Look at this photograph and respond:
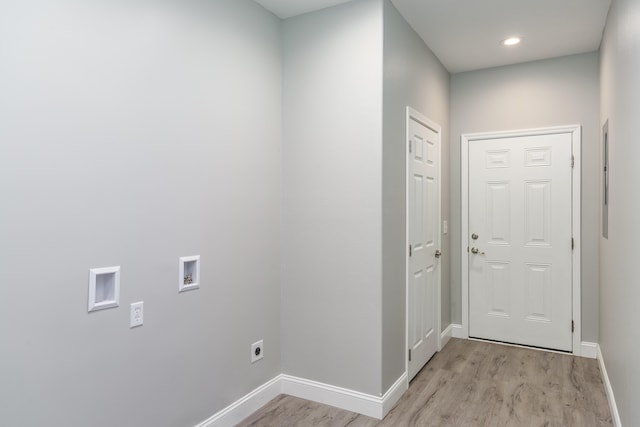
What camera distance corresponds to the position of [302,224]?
2840 mm

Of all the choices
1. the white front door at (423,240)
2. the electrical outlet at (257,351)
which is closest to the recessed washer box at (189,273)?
the electrical outlet at (257,351)

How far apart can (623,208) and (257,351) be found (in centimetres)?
229

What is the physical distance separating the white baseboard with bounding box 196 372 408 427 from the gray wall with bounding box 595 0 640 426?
4.13 ft

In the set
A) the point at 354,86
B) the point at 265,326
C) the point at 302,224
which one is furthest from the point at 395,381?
the point at 354,86

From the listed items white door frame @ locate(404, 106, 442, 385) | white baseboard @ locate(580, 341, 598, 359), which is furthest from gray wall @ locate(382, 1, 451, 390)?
white baseboard @ locate(580, 341, 598, 359)

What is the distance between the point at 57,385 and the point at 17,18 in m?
1.42

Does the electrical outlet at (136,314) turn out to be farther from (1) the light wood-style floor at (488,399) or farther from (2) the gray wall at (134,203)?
(1) the light wood-style floor at (488,399)

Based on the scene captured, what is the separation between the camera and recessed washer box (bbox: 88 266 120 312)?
5.74 ft

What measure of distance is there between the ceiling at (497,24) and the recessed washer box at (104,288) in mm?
1946

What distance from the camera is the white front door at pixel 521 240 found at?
3717mm

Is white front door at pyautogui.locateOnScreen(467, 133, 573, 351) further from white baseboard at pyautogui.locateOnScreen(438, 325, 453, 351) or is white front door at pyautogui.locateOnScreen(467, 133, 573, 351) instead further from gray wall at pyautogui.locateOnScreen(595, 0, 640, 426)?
gray wall at pyautogui.locateOnScreen(595, 0, 640, 426)

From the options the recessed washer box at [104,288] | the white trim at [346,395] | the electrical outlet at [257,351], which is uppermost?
the recessed washer box at [104,288]

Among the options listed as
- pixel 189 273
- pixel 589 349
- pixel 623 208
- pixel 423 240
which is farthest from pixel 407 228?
pixel 589 349

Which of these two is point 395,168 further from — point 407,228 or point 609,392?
point 609,392
